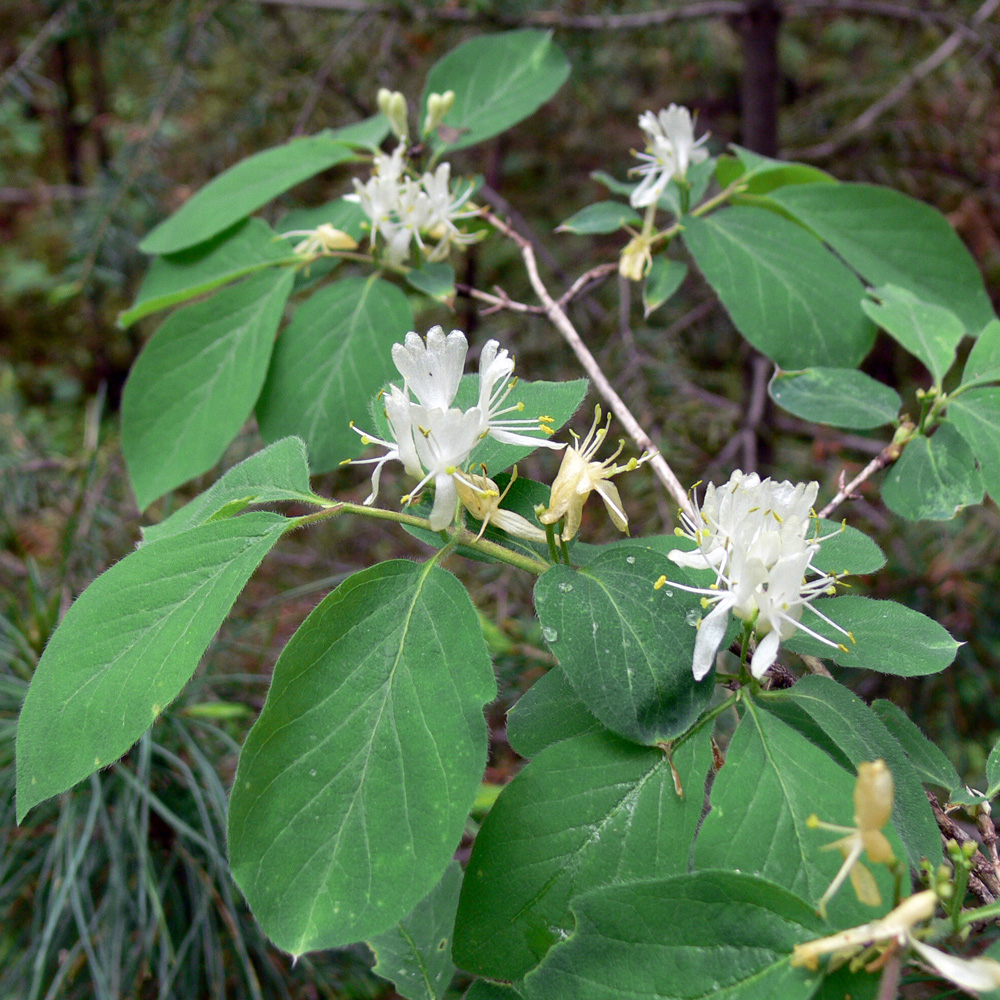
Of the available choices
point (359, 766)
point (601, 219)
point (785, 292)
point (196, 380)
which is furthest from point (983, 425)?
point (196, 380)

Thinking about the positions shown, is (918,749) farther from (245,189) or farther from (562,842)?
(245,189)

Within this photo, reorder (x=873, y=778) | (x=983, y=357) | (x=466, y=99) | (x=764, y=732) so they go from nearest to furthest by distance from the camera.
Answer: (x=873, y=778)
(x=764, y=732)
(x=983, y=357)
(x=466, y=99)

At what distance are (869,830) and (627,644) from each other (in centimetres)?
17

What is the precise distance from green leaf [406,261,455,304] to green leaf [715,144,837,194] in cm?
38

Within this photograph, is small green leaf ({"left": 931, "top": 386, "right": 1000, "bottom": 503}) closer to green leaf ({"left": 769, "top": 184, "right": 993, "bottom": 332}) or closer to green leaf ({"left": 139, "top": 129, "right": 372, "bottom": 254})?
green leaf ({"left": 769, "top": 184, "right": 993, "bottom": 332})

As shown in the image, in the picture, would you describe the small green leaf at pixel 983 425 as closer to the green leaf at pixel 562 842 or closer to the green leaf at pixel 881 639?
the green leaf at pixel 881 639

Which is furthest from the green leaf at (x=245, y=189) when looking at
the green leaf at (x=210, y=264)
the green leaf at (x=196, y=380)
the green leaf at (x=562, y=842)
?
the green leaf at (x=562, y=842)

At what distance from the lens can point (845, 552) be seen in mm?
607

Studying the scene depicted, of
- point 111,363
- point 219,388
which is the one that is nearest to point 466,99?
point 219,388

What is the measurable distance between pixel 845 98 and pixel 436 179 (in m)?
1.30

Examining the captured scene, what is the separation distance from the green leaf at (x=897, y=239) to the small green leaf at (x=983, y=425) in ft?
0.97

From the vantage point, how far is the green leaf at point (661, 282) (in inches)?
36.9

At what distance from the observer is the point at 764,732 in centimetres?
50

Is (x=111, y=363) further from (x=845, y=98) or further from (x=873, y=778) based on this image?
(x=873, y=778)
